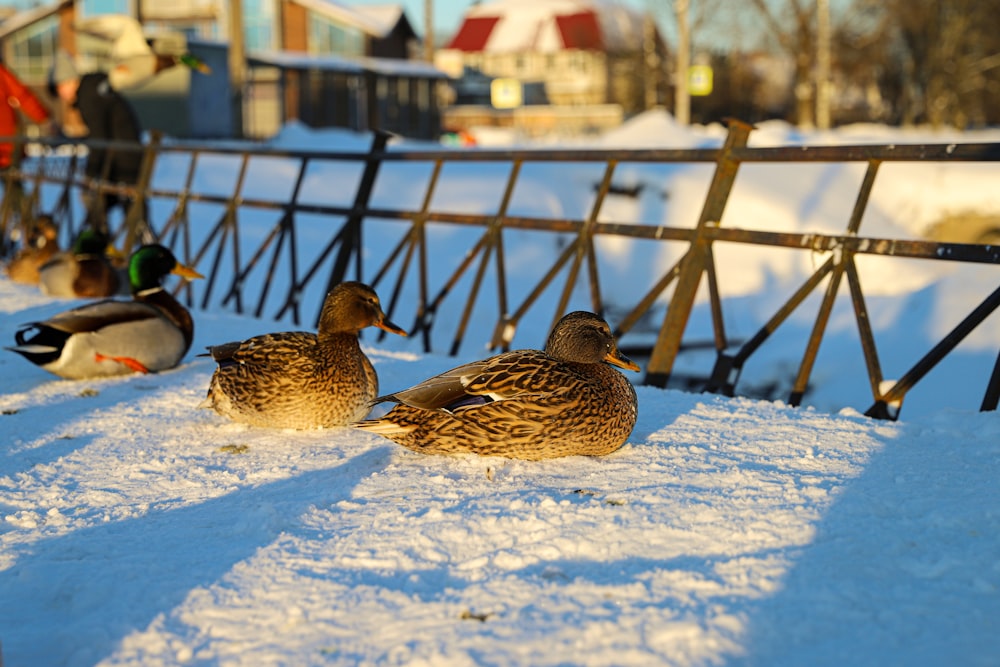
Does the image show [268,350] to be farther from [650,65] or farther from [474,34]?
[474,34]

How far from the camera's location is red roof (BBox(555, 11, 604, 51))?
7131cm

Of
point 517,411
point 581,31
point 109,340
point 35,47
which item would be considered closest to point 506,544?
point 517,411

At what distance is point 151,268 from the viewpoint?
6.59m

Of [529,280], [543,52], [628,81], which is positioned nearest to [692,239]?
[529,280]

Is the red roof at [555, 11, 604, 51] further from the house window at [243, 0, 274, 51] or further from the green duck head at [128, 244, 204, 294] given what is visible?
the green duck head at [128, 244, 204, 294]

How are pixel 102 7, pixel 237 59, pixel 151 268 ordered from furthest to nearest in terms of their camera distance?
pixel 102 7
pixel 237 59
pixel 151 268

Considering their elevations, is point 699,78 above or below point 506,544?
above

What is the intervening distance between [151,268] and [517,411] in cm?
356

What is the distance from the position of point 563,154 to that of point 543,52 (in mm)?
68945

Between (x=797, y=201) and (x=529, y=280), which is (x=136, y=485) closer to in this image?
(x=529, y=280)

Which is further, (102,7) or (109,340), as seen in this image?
(102,7)

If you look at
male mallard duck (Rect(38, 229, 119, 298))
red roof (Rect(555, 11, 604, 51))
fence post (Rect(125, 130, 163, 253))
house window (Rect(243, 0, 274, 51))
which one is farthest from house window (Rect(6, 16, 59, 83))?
male mallard duck (Rect(38, 229, 119, 298))

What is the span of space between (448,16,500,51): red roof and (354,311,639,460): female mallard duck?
73909 millimetres

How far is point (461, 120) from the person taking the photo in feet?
211
